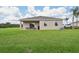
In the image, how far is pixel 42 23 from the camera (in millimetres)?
2035

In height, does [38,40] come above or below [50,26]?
below

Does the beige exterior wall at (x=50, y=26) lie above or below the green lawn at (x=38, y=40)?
above

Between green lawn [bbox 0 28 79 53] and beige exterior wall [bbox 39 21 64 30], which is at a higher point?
beige exterior wall [bbox 39 21 64 30]

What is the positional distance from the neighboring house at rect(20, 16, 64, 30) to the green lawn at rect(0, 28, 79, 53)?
3cm

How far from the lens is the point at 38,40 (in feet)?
6.57

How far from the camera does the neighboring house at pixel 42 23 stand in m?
2.01

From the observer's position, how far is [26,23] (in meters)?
2.03

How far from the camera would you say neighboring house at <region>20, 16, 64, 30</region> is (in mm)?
2014

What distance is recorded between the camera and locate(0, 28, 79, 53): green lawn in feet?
6.47

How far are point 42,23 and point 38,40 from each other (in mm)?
147

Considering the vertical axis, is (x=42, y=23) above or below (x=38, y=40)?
above

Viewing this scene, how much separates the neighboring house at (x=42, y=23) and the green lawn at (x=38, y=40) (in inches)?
1.3
